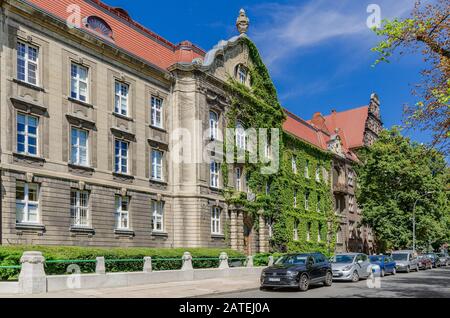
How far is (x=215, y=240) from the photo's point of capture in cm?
3384

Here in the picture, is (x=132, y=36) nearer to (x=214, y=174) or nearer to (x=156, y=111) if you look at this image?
(x=156, y=111)

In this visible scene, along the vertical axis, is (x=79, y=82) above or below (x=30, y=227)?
above

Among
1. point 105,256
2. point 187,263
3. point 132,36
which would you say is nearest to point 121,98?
point 132,36

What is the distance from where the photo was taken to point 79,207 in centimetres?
2625

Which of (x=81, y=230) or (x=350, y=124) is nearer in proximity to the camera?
(x=81, y=230)

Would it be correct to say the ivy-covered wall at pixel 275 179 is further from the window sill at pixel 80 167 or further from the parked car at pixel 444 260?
the parked car at pixel 444 260

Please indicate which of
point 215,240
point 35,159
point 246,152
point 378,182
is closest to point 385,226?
point 378,182

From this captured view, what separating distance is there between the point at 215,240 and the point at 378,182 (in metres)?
22.2

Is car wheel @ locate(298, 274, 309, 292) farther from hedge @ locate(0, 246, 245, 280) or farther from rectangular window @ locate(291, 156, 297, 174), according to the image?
rectangular window @ locate(291, 156, 297, 174)

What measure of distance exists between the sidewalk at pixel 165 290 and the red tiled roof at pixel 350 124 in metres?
42.1

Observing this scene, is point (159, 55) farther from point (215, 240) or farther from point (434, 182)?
point (434, 182)

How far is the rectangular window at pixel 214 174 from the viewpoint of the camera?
34.7 meters

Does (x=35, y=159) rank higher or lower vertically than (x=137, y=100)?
lower

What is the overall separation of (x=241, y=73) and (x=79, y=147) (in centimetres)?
1609
